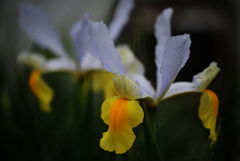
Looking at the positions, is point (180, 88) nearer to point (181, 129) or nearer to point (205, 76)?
point (205, 76)

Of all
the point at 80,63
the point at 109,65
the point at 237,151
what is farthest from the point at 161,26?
the point at 237,151

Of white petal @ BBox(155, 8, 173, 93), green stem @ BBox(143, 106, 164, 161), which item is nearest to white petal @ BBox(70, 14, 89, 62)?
white petal @ BBox(155, 8, 173, 93)

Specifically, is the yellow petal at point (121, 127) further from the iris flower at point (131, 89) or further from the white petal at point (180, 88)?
the white petal at point (180, 88)

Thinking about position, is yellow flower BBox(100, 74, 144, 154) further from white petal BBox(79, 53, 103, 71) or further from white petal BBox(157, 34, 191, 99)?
white petal BBox(79, 53, 103, 71)

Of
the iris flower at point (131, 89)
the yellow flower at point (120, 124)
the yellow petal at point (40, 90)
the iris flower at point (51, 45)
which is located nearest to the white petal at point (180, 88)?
the iris flower at point (131, 89)

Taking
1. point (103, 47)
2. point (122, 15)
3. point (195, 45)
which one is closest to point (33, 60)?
point (122, 15)
